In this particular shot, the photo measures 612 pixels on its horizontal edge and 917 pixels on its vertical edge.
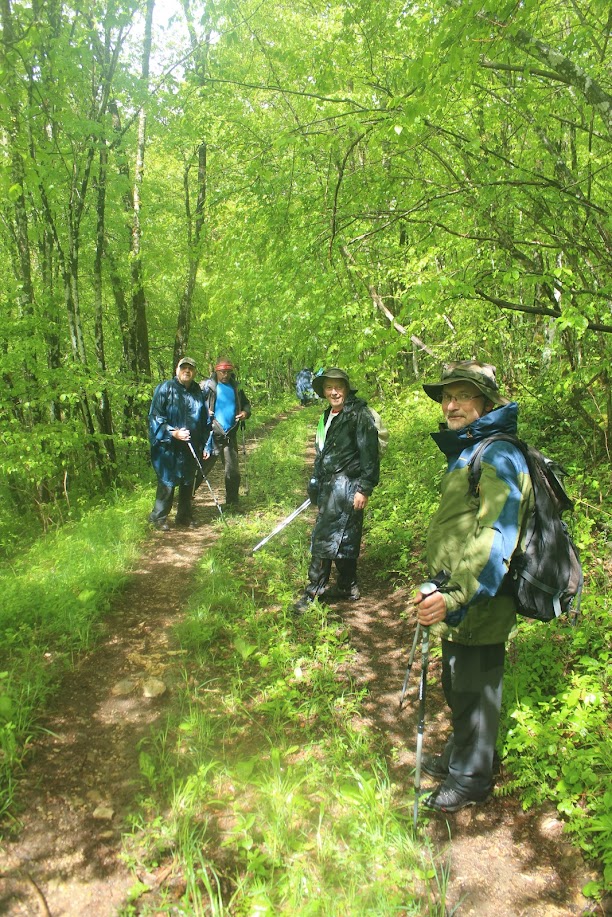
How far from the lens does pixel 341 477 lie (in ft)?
16.3

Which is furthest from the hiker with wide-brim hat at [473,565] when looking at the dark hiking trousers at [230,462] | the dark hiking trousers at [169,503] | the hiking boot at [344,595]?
the dark hiking trousers at [230,462]

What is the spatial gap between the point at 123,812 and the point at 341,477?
10.3 ft

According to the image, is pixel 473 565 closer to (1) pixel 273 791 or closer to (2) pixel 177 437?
(1) pixel 273 791

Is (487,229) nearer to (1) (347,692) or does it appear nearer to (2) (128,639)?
(1) (347,692)

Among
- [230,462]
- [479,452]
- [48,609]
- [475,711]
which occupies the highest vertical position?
[479,452]

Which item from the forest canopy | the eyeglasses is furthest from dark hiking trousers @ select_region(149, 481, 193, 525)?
the eyeglasses

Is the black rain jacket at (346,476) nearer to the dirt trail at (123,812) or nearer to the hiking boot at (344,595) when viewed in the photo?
the hiking boot at (344,595)

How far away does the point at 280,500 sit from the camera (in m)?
8.36

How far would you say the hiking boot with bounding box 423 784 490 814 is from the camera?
2.74m

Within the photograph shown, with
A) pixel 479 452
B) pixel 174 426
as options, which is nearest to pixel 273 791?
pixel 479 452

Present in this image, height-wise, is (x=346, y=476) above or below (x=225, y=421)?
below

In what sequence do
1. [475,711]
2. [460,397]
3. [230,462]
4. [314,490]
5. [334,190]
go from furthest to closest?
[230,462]
[334,190]
[314,490]
[460,397]
[475,711]

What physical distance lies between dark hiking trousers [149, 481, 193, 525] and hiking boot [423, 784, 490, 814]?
17.1ft

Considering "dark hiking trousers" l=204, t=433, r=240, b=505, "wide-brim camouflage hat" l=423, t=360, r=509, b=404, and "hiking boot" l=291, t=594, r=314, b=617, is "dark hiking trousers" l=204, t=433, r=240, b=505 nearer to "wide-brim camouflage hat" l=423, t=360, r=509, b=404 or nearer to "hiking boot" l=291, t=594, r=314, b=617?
"hiking boot" l=291, t=594, r=314, b=617
